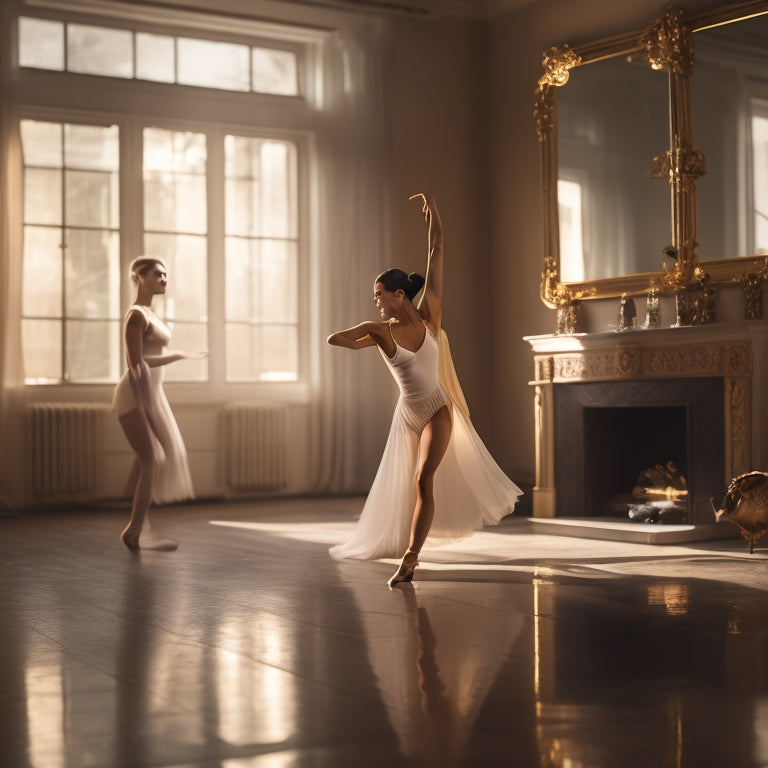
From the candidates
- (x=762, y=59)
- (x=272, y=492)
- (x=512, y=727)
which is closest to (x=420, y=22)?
(x=762, y=59)

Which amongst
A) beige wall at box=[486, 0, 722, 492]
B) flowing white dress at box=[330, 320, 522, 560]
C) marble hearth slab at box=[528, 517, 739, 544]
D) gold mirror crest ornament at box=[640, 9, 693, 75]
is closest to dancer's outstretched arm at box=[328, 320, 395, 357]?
flowing white dress at box=[330, 320, 522, 560]

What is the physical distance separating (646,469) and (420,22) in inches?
165

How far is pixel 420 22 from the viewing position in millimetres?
9648

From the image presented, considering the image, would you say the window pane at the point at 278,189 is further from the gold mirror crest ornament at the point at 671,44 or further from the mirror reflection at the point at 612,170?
the gold mirror crest ornament at the point at 671,44

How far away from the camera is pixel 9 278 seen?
26.5 ft

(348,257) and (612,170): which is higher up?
(612,170)

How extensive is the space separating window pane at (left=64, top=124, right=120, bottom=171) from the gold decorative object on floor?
5059mm

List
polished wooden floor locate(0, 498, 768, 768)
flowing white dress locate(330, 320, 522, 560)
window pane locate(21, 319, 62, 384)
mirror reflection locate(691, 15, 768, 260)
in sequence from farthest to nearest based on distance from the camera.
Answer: window pane locate(21, 319, 62, 384) < mirror reflection locate(691, 15, 768, 260) < flowing white dress locate(330, 320, 522, 560) < polished wooden floor locate(0, 498, 768, 768)

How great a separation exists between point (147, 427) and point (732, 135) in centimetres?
393

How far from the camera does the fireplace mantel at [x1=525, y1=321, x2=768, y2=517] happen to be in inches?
265

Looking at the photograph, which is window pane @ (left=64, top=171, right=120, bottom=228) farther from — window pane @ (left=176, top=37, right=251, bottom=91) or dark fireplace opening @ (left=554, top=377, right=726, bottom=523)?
dark fireplace opening @ (left=554, top=377, right=726, bottom=523)

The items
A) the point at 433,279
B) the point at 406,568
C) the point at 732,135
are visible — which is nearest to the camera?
the point at 406,568

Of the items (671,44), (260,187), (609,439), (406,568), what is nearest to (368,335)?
(406,568)

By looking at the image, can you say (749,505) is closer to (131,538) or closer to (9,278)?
(131,538)
